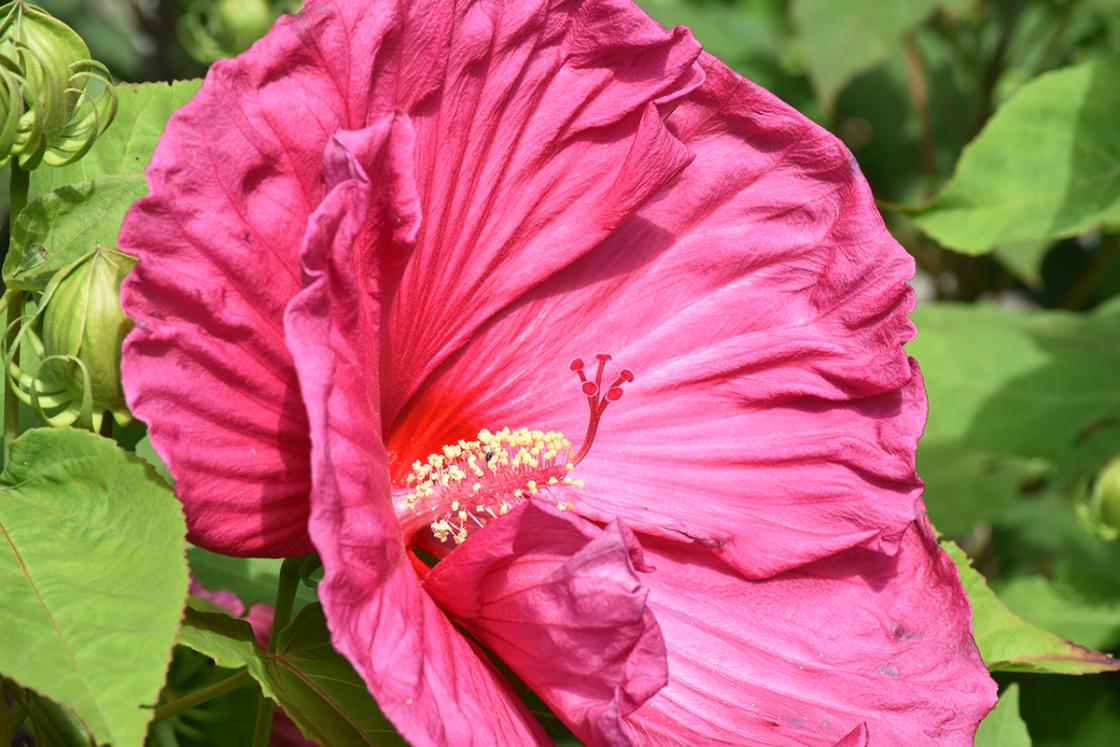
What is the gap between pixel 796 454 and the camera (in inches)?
53.3

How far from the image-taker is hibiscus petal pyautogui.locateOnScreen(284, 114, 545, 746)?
3.11 feet

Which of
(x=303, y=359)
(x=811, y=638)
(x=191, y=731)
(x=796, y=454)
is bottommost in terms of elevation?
(x=191, y=731)

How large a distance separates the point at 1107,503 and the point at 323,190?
53.4 inches

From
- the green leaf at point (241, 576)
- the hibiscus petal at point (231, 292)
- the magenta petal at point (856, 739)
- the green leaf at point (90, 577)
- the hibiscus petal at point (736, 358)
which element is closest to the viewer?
the green leaf at point (90, 577)

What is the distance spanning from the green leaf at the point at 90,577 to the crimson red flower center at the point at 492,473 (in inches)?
11.2

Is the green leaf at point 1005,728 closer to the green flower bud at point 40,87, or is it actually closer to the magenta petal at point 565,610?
the magenta petal at point 565,610

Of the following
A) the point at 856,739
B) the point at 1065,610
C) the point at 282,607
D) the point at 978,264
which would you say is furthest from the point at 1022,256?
the point at 282,607

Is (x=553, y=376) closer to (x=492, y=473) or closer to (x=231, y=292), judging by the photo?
(x=492, y=473)

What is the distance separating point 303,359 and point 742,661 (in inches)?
A: 20.9

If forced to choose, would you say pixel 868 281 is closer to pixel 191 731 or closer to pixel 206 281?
pixel 206 281

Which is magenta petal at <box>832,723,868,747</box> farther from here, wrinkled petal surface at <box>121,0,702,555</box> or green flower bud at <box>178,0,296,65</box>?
green flower bud at <box>178,0,296,65</box>

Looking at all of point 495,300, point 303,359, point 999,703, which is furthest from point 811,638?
point 303,359

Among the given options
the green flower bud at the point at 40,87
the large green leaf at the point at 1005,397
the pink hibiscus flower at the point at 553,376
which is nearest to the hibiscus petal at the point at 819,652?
the pink hibiscus flower at the point at 553,376

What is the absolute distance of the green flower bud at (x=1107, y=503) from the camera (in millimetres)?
2012
